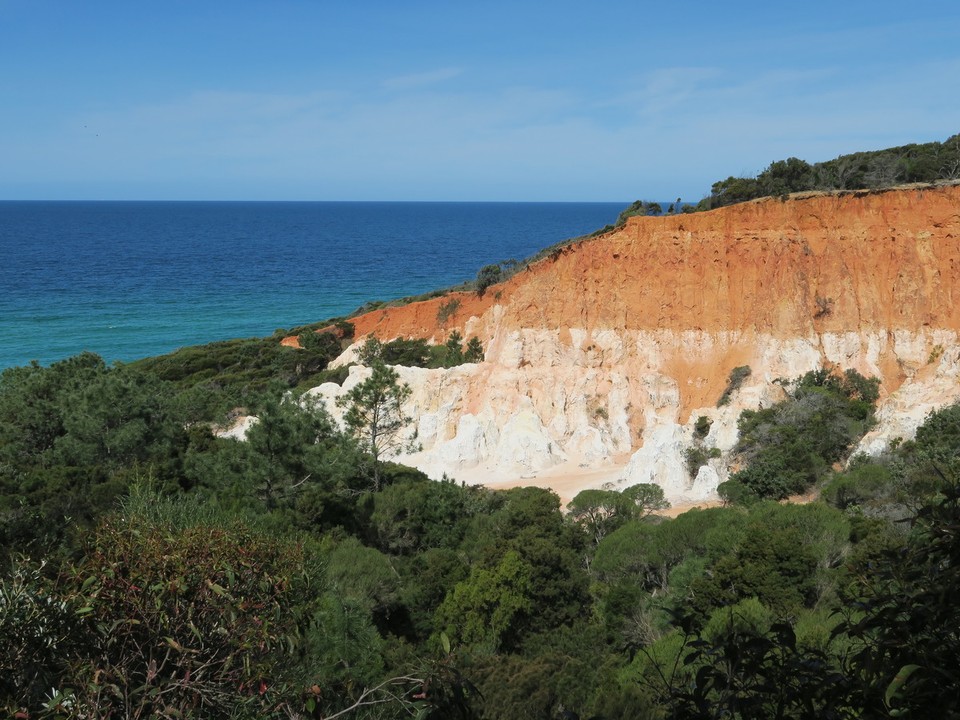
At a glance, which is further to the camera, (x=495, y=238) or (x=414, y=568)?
(x=495, y=238)

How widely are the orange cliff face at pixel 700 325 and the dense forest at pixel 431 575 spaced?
2148 millimetres

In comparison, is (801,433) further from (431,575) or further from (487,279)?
(487,279)

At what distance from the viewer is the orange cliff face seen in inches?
1240

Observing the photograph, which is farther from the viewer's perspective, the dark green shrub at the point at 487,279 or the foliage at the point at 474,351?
the dark green shrub at the point at 487,279

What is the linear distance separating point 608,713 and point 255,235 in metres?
186

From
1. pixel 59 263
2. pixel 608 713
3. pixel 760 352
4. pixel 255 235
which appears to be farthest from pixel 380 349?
pixel 255 235

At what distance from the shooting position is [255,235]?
607 ft

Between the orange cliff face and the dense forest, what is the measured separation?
84.6 inches

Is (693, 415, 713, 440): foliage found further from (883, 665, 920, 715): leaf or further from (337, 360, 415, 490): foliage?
(883, 665, 920, 715): leaf

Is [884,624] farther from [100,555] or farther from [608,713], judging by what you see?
[608,713]

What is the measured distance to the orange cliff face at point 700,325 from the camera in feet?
103

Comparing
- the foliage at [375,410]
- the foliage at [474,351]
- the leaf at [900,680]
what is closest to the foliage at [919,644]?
the leaf at [900,680]

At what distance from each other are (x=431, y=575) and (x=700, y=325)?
65.6ft

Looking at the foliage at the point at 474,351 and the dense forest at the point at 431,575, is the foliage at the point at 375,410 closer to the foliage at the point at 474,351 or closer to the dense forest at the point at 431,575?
the dense forest at the point at 431,575
